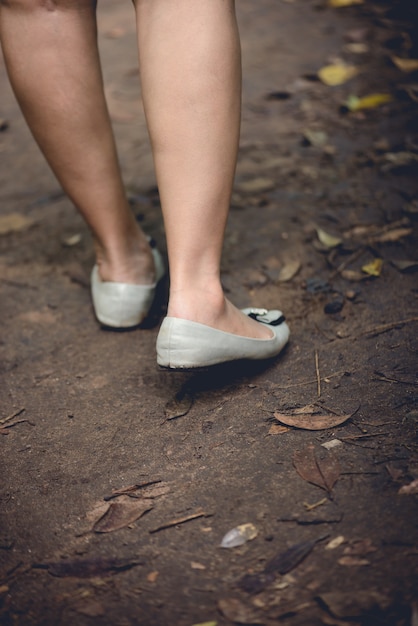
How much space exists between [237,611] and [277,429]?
354mm

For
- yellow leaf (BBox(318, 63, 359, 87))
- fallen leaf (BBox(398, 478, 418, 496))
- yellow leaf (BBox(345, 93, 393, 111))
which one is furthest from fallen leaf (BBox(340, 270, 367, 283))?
yellow leaf (BBox(318, 63, 359, 87))

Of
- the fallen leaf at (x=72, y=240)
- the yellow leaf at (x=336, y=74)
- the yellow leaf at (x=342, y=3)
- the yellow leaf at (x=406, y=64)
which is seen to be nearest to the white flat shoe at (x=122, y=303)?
the fallen leaf at (x=72, y=240)

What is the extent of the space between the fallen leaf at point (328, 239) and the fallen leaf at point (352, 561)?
38.0 inches

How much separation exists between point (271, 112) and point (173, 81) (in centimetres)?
146

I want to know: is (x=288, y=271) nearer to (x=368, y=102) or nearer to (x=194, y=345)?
(x=194, y=345)

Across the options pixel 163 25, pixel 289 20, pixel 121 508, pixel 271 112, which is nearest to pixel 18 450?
pixel 121 508

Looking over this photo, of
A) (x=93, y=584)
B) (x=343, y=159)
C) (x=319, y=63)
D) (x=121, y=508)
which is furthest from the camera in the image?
(x=319, y=63)

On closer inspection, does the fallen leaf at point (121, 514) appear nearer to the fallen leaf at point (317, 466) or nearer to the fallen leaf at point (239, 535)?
the fallen leaf at point (239, 535)

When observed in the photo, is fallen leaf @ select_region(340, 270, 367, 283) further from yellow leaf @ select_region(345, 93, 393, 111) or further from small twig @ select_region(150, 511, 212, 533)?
yellow leaf @ select_region(345, 93, 393, 111)

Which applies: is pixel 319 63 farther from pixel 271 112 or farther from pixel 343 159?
pixel 343 159

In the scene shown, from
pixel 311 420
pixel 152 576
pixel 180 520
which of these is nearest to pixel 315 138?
pixel 311 420

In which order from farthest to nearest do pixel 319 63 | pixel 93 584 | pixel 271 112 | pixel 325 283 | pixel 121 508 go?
1. pixel 319 63
2. pixel 271 112
3. pixel 325 283
4. pixel 121 508
5. pixel 93 584

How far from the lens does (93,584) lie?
2.86 feet

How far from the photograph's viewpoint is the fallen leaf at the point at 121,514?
0.96m
